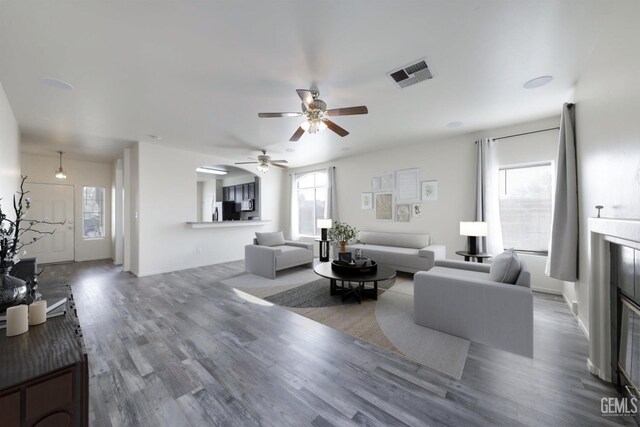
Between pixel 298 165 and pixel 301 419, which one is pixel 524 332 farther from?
pixel 298 165

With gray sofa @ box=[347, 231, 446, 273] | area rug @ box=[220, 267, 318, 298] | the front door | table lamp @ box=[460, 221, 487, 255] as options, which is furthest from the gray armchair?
the front door

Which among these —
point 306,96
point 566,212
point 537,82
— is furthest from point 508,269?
point 306,96

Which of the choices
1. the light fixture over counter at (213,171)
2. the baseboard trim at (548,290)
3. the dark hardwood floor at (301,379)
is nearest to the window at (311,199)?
the light fixture over counter at (213,171)

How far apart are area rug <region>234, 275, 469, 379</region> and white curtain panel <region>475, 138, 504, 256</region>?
5.19 feet

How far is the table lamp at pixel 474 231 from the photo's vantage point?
12.9 ft

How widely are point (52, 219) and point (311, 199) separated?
667 cm

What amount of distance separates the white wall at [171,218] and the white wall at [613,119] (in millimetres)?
6422

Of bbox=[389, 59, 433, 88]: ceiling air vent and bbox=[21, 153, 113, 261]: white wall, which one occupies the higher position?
bbox=[389, 59, 433, 88]: ceiling air vent

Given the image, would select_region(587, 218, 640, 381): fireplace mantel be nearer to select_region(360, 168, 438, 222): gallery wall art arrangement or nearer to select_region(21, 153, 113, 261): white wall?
select_region(360, 168, 438, 222): gallery wall art arrangement

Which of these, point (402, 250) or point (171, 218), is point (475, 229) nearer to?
point (402, 250)

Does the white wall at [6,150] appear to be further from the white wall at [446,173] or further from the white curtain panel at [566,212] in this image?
the white curtain panel at [566,212]

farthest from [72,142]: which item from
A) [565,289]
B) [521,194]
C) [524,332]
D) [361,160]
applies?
[565,289]

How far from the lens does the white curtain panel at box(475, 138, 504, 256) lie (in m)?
4.19

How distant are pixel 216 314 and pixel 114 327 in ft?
3.47
